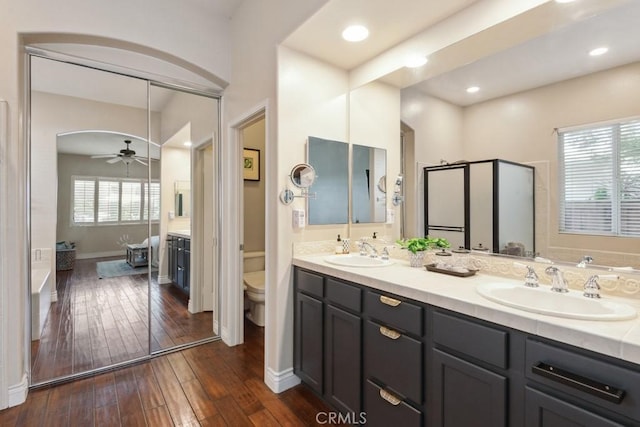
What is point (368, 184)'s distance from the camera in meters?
2.62

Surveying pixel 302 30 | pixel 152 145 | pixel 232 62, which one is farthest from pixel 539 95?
pixel 152 145

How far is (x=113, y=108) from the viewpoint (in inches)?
103

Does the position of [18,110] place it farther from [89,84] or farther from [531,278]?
[531,278]

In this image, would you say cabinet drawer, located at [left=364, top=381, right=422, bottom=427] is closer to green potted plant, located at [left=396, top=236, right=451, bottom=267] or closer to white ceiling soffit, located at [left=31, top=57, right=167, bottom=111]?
green potted plant, located at [left=396, top=236, right=451, bottom=267]

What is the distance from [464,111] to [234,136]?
78.0 inches

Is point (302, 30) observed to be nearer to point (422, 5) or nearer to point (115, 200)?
point (422, 5)

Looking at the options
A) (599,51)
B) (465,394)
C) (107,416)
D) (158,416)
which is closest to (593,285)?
(465,394)

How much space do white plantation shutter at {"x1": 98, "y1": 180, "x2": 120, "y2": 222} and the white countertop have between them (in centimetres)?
185

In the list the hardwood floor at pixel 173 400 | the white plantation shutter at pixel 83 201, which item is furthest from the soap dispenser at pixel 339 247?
the white plantation shutter at pixel 83 201

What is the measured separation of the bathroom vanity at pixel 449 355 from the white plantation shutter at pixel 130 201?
1.65 m

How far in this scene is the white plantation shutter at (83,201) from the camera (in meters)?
2.46

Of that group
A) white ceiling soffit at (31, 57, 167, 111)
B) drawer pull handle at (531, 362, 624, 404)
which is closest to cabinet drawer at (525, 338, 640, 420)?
drawer pull handle at (531, 362, 624, 404)

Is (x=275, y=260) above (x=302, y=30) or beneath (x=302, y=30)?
beneath

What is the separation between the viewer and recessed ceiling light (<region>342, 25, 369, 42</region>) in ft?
6.64
